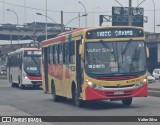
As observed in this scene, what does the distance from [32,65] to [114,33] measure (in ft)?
71.4

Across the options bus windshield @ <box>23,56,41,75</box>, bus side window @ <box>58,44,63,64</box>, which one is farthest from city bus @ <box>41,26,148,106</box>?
bus windshield @ <box>23,56,41,75</box>

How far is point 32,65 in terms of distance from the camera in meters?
43.0

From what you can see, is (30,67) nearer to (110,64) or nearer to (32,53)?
(32,53)

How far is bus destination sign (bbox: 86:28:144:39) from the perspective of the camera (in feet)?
70.9

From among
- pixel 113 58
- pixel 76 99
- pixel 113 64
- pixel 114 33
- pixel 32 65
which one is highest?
pixel 114 33

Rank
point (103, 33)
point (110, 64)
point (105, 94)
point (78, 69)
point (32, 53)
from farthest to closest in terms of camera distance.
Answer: point (32, 53) → point (78, 69) → point (103, 33) → point (110, 64) → point (105, 94)

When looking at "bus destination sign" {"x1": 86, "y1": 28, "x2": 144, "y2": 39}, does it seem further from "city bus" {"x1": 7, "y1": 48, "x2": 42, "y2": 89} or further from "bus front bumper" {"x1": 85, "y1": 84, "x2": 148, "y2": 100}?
"city bus" {"x1": 7, "y1": 48, "x2": 42, "y2": 89}

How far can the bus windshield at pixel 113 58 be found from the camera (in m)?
21.3

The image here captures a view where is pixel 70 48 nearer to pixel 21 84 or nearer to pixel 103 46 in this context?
pixel 103 46

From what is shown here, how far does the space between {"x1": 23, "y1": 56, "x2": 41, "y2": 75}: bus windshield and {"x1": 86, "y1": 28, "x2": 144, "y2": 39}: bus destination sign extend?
2131 centimetres

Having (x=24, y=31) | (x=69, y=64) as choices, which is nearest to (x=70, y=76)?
(x=69, y=64)

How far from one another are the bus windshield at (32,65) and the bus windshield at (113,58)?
21.5m

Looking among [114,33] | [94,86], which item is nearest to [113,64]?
[94,86]

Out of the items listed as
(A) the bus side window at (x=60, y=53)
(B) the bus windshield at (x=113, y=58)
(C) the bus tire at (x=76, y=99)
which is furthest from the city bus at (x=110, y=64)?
(A) the bus side window at (x=60, y=53)
